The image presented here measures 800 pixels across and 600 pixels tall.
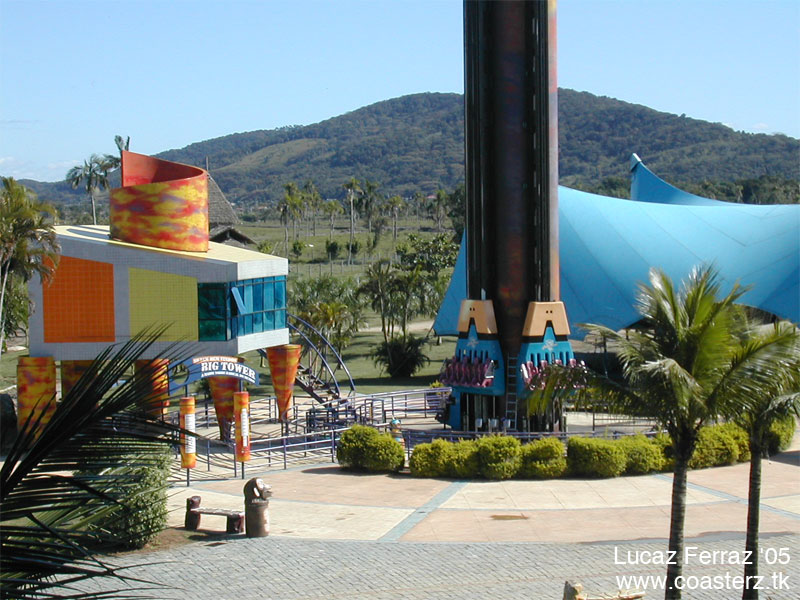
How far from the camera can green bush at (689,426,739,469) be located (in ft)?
93.5

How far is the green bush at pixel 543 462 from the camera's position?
27453 mm

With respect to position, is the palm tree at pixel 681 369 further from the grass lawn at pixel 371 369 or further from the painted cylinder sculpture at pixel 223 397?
the grass lawn at pixel 371 369

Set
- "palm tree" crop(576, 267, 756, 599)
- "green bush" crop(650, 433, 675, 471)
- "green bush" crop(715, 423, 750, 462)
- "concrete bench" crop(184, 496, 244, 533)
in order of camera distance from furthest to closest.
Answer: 1. "green bush" crop(715, 423, 750, 462)
2. "green bush" crop(650, 433, 675, 471)
3. "concrete bench" crop(184, 496, 244, 533)
4. "palm tree" crop(576, 267, 756, 599)

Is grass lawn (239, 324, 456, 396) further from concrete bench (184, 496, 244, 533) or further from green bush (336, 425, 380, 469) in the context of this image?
concrete bench (184, 496, 244, 533)

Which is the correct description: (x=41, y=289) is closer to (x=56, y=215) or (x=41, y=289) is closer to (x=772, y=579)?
(x=56, y=215)

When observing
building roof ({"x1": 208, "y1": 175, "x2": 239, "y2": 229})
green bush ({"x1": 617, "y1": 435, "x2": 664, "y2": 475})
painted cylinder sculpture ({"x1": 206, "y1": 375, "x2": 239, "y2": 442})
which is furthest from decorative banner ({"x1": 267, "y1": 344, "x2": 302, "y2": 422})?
building roof ({"x1": 208, "y1": 175, "x2": 239, "y2": 229})

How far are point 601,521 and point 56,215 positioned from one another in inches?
1018

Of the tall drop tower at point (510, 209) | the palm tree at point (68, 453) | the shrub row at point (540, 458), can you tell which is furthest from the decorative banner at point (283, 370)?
the palm tree at point (68, 453)

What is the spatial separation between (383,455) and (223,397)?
8.12m

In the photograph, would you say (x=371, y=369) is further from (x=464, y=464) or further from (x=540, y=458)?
(x=540, y=458)

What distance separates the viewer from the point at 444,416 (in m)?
35.9

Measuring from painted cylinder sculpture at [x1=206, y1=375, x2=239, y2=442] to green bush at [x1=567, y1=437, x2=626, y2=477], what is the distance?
1211 centimetres

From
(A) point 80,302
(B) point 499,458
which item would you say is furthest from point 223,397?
(B) point 499,458

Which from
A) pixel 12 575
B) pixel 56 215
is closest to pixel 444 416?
pixel 56 215
